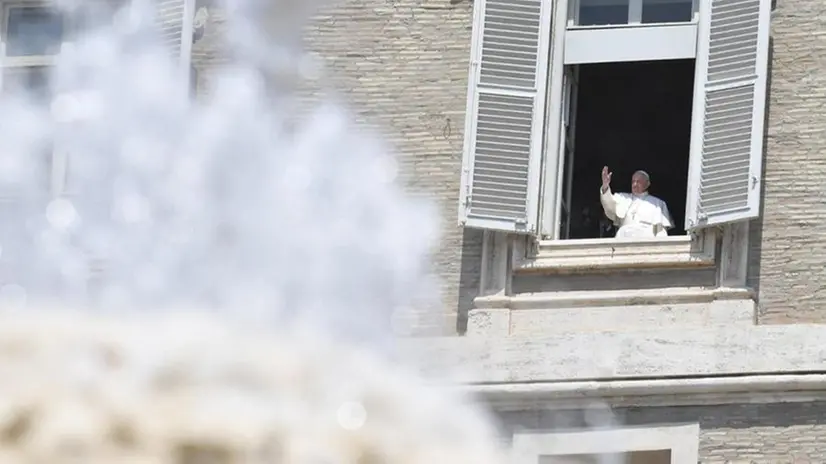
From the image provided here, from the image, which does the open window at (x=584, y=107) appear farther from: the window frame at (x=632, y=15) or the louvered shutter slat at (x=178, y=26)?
the louvered shutter slat at (x=178, y=26)

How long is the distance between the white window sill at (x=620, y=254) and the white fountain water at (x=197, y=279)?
1.03 metres

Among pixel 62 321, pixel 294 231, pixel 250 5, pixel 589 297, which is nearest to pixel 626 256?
pixel 589 297

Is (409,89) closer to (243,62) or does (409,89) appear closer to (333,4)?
(333,4)

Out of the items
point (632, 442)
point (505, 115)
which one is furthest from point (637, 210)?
point (632, 442)

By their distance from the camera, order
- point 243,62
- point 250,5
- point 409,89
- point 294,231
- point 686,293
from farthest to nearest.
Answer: point 409,89 < point 686,293 < point 243,62 < point 250,5 < point 294,231

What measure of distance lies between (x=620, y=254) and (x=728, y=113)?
78 cm

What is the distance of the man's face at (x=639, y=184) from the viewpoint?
466 inches

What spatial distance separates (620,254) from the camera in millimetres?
11484

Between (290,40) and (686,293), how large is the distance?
2.02m

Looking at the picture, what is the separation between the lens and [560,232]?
1182 centimetres

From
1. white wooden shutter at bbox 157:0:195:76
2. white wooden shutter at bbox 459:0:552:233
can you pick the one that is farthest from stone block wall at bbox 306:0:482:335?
white wooden shutter at bbox 157:0:195:76

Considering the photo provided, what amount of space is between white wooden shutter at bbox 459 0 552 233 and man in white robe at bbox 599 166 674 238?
1.15 feet

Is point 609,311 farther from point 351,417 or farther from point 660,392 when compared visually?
point 351,417

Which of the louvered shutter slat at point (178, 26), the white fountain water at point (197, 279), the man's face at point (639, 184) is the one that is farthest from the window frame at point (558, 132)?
the louvered shutter slat at point (178, 26)
